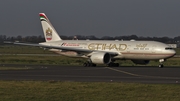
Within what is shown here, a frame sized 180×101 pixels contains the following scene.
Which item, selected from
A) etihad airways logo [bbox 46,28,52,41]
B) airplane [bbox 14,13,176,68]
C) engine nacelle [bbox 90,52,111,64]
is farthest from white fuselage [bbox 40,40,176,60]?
etihad airways logo [bbox 46,28,52,41]

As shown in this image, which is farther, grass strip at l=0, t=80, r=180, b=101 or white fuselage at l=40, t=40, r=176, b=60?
white fuselage at l=40, t=40, r=176, b=60

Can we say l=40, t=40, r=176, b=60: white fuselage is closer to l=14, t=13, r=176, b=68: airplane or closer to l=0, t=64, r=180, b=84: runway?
l=14, t=13, r=176, b=68: airplane

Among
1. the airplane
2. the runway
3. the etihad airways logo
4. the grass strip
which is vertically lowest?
the runway

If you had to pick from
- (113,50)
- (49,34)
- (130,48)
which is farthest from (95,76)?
(49,34)

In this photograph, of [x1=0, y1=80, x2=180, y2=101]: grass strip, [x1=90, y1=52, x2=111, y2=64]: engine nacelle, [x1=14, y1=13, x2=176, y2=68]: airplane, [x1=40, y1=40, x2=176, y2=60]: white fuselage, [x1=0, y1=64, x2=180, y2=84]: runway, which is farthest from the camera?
[x1=90, y1=52, x2=111, y2=64]: engine nacelle

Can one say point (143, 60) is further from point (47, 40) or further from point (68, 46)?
point (47, 40)

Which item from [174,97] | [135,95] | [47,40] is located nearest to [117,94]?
[135,95]

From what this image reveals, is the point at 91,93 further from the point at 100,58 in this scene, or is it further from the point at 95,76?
the point at 100,58

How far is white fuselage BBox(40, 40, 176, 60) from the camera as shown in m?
48.3

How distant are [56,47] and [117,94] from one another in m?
32.7

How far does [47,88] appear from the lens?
73.7ft

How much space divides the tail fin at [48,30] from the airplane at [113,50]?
1.30m

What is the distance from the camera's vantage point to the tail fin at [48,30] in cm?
5762

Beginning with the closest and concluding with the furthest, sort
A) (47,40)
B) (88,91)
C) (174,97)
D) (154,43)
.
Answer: (174,97) < (88,91) < (154,43) < (47,40)
